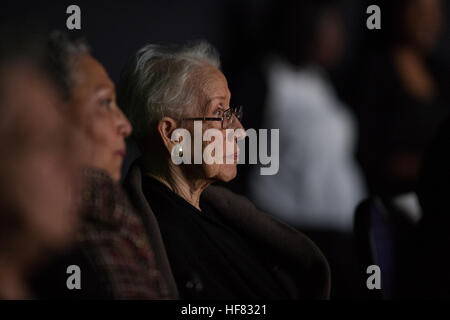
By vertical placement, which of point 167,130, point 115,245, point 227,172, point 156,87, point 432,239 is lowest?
point 432,239

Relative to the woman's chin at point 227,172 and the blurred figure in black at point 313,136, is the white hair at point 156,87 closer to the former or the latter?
the woman's chin at point 227,172


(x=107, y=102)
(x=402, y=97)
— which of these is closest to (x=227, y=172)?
(x=107, y=102)

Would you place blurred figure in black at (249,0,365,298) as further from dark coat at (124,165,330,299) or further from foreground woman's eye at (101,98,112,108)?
foreground woman's eye at (101,98,112,108)

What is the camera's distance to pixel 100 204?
174 cm

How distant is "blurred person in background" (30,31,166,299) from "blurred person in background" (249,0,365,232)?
0.64 m

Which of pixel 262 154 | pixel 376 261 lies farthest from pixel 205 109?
pixel 376 261

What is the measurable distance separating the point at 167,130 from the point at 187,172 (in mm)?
135

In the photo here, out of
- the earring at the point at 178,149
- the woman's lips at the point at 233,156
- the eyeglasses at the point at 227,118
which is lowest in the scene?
the woman's lips at the point at 233,156

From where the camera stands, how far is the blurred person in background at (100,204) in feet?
5.52

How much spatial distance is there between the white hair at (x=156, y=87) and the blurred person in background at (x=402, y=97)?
103 centimetres

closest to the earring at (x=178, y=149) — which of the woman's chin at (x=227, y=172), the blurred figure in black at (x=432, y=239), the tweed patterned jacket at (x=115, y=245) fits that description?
the woman's chin at (x=227, y=172)

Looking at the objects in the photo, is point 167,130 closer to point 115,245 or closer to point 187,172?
point 187,172

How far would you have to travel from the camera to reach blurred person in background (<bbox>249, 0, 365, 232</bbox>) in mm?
2502

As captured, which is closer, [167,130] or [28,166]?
[28,166]
